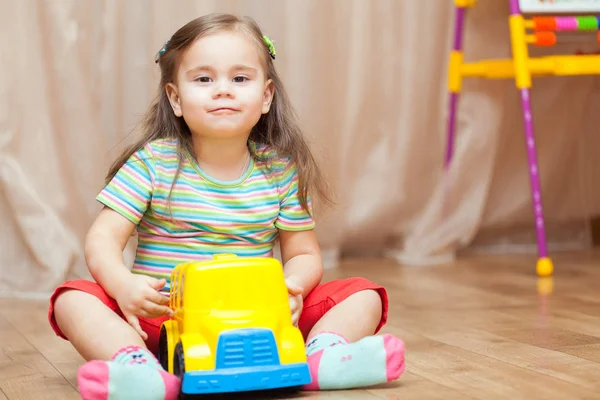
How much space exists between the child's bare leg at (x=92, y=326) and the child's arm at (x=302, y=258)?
225mm

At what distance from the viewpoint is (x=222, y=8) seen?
197 cm

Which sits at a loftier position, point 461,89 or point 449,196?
point 461,89

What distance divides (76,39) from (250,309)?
107cm

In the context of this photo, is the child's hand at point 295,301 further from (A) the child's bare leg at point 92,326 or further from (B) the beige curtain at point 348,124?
(B) the beige curtain at point 348,124

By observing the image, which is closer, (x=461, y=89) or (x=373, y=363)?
(x=373, y=363)

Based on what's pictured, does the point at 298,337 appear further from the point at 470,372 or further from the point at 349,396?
the point at 470,372

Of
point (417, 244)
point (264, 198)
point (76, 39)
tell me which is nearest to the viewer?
point (264, 198)

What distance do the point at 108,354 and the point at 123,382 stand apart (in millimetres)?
111

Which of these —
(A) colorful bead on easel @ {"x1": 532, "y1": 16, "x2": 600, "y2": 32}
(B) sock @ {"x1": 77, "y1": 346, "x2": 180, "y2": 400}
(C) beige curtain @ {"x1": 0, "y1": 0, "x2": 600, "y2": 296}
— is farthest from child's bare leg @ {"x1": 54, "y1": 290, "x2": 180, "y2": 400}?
(A) colorful bead on easel @ {"x1": 532, "y1": 16, "x2": 600, "y2": 32}

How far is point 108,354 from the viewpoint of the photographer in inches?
38.8

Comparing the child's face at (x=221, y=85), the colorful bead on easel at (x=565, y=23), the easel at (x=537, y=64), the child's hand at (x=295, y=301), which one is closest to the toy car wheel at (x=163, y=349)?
the child's hand at (x=295, y=301)

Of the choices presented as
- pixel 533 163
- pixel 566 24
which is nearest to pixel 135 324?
pixel 533 163

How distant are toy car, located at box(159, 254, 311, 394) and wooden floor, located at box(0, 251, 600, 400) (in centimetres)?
7

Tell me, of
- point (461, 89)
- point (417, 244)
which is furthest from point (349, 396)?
point (461, 89)
